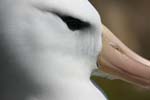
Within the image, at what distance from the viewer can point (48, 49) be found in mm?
1238

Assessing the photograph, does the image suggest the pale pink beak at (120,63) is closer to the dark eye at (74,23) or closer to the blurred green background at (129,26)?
the dark eye at (74,23)

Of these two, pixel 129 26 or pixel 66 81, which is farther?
pixel 129 26

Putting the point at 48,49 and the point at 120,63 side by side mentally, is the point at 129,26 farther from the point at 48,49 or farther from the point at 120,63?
the point at 48,49

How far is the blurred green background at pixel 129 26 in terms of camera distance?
3318mm

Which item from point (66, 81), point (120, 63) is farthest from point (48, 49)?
point (120, 63)

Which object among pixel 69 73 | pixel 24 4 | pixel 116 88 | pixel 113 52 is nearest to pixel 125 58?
pixel 113 52

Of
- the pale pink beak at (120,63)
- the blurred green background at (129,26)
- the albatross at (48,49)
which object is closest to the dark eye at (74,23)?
the albatross at (48,49)

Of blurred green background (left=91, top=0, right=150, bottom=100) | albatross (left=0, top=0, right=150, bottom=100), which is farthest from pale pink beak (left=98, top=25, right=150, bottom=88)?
blurred green background (left=91, top=0, right=150, bottom=100)

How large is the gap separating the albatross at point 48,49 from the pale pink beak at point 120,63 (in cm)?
5

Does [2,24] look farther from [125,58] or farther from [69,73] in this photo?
[125,58]

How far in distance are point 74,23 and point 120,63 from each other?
0.20m

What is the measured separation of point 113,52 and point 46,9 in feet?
0.81

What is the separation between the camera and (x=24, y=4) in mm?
1227

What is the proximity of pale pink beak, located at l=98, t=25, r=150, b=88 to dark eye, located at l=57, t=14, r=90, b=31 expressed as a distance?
11 cm
